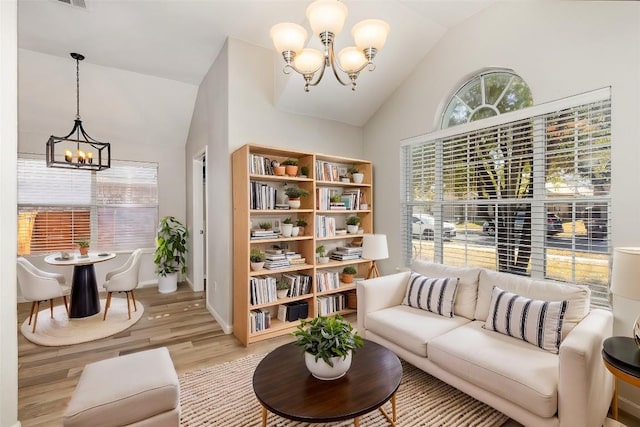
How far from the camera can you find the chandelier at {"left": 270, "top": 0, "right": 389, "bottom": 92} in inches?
66.5

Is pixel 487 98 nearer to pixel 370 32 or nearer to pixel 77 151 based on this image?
pixel 370 32

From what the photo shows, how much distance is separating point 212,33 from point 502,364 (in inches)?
151

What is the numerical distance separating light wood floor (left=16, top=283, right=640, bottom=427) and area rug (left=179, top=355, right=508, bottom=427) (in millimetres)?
218

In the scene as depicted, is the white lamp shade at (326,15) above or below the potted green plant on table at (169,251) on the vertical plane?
above

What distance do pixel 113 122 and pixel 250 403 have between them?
454 cm

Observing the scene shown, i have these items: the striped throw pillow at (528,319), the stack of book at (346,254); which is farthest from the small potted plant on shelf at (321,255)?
the striped throw pillow at (528,319)

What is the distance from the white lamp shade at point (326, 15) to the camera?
1662mm

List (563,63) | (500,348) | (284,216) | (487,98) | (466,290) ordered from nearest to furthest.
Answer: (500,348), (563,63), (466,290), (487,98), (284,216)

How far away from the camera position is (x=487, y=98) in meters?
2.95

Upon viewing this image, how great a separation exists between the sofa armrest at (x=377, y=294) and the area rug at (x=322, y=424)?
0.58 m

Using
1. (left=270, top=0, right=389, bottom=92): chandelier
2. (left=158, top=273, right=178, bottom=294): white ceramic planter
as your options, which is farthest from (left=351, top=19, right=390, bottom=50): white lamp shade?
(left=158, top=273, right=178, bottom=294): white ceramic planter

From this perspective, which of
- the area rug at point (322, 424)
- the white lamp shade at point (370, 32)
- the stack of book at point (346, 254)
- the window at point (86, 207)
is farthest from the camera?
the window at point (86, 207)

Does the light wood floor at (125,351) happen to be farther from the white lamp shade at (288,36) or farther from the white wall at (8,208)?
the white lamp shade at (288,36)

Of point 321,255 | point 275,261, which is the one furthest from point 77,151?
point 321,255
